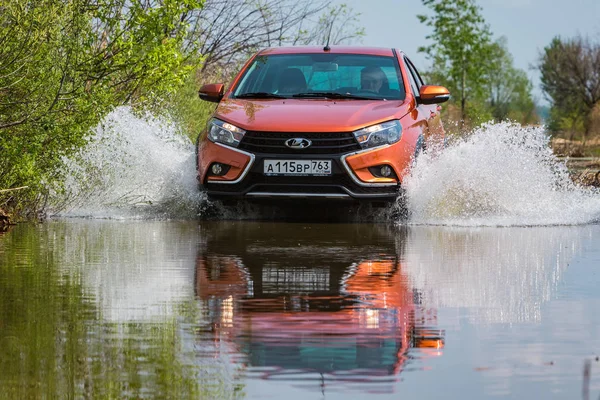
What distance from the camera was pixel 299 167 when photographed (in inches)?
472

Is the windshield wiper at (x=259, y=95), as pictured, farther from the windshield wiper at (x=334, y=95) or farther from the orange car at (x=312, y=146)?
the windshield wiper at (x=334, y=95)

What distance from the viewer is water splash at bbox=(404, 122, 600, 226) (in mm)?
12523

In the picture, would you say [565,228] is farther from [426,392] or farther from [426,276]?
[426,392]

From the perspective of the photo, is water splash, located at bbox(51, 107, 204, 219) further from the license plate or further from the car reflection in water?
the car reflection in water

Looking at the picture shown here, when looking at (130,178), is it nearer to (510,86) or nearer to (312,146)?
(312,146)

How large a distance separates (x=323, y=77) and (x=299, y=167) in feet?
6.07

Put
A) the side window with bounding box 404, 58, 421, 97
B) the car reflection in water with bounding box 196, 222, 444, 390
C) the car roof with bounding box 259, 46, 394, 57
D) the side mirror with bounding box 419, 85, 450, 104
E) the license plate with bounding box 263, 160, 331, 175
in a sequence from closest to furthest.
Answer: the car reflection in water with bounding box 196, 222, 444, 390 → the license plate with bounding box 263, 160, 331, 175 → the side mirror with bounding box 419, 85, 450, 104 → the side window with bounding box 404, 58, 421, 97 → the car roof with bounding box 259, 46, 394, 57

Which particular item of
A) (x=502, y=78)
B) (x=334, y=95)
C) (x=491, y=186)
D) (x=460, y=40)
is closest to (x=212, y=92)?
(x=334, y=95)

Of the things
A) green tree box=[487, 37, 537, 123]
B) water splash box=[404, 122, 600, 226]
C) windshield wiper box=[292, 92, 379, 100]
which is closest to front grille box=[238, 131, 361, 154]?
water splash box=[404, 122, 600, 226]

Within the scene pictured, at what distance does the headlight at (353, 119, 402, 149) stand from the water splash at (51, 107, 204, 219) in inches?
68.7

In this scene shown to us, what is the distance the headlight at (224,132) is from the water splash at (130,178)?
0.78 m

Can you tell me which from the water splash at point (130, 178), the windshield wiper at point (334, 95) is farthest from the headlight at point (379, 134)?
the water splash at point (130, 178)

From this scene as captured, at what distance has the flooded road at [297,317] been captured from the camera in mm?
4746

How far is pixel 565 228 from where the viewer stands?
A: 1203cm
